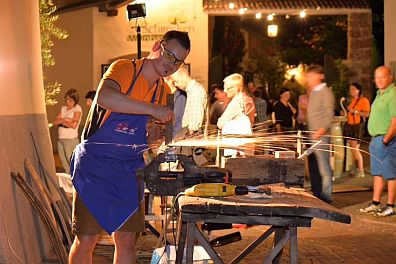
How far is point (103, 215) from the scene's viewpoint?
19.7 ft

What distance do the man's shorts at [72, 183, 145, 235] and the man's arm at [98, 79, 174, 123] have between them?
2.52 ft

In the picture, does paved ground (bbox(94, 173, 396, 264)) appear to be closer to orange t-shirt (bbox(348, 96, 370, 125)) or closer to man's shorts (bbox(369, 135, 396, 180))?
man's shorts (bbox(369, 135, 396, 180))

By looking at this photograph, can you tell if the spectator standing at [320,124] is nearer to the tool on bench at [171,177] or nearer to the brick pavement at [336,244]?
the brick pavement at [336,244]

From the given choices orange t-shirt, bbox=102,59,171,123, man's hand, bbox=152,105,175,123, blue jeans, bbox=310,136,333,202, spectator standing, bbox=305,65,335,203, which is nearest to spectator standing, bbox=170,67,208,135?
spectator standing, bbox=305,65,335,203

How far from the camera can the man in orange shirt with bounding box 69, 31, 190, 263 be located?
5.99 meters

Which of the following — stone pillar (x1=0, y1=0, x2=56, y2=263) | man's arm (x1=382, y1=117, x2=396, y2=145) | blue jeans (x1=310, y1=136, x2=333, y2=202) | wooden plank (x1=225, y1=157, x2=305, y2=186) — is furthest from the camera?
blue jeans (x1=310, y1=136, x2=333, y2=202)

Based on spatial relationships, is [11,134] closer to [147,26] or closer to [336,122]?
[336,122]

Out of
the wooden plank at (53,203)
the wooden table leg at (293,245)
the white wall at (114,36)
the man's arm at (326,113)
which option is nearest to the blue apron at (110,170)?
the wooden table leg at (293,245)

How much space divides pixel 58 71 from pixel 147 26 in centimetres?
355

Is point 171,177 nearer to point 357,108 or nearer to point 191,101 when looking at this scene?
point 191,101

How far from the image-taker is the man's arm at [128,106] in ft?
18.5

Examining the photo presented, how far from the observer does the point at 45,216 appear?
24.7 ft

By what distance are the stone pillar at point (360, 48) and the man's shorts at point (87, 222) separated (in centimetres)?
2017

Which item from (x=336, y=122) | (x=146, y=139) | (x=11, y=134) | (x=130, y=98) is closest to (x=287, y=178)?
(x=146, y=139)
